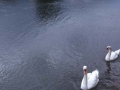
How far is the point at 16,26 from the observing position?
37.1 m

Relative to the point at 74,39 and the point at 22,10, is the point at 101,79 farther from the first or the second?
the point at 22,10

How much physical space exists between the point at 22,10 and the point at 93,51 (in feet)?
71.7

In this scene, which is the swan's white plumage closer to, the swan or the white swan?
the swan

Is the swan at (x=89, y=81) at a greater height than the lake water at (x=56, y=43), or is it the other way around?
the lake water at (x=56, y=43)

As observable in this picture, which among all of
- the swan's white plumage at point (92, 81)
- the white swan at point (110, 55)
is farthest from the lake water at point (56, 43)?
the swan's white plumage at point (92, 81)

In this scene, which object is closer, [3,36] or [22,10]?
[3,36]

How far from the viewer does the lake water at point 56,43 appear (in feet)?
76.1

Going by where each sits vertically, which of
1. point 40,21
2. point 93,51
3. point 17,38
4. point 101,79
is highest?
point 40,21

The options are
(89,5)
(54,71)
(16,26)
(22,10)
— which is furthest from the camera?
(89,5)

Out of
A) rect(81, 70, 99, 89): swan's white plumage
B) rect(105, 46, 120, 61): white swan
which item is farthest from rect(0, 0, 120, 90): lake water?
rect(81, 70, 99, 89): swan's white plumage

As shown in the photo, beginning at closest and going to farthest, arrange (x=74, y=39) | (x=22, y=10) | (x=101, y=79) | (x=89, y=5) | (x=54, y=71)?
(x=101, y=79), (x=54, y=71), (x=74, y=39), (x=22, y=10), (x=89, y=5)

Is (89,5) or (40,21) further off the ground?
(89,5)

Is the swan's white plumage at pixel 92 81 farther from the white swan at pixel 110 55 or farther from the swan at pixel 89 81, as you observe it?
the white swan at pixel 110 55

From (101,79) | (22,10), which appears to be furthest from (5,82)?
(22,10)
